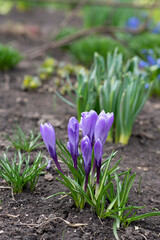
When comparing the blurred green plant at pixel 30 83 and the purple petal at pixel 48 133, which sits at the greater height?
the blurred green plant at pixel 30 83

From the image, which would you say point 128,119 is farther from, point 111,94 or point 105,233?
point 105,233

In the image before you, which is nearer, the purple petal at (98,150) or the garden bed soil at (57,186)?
the purple petal at (98,150)

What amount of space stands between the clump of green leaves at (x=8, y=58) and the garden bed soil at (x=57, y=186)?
0.10 m

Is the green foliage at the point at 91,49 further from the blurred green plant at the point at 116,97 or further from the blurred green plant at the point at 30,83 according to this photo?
the blurred green plant at the point at 116,97

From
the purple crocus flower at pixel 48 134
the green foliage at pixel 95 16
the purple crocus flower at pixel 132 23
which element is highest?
the green foliage at pixel 95 16

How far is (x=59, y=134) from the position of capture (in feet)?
8.70

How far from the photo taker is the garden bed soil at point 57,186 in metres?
1.64

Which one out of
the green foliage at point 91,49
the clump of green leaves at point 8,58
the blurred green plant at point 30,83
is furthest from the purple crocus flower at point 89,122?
the green foliage at point 91,49

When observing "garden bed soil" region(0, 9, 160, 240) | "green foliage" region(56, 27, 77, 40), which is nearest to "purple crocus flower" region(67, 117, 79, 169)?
"garden bed soil" region(0, 9, 160, 240)

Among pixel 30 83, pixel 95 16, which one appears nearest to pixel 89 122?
pixel 30 83

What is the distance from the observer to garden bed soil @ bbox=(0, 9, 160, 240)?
1.64 meters

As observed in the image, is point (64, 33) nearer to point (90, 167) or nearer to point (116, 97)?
point (116, 97)

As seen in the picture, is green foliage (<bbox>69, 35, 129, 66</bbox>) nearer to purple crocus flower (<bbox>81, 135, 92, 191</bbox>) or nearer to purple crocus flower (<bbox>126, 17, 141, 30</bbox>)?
purple crocus flower (<bbox>126, 17, 141, 30</bbox>)

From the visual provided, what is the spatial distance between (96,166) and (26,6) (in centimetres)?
768
